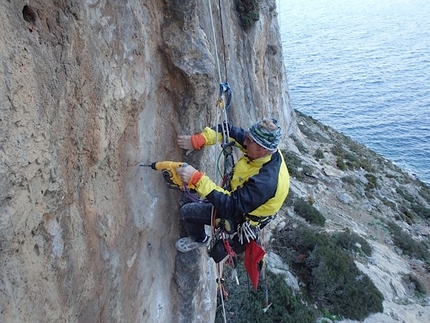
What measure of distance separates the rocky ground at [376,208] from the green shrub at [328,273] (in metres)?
0.46

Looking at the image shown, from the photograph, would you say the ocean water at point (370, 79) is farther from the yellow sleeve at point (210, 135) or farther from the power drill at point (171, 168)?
the power drill at point (171, 168)

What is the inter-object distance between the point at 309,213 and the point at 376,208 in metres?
6.71

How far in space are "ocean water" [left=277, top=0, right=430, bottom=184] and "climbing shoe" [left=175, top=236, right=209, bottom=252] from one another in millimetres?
31271

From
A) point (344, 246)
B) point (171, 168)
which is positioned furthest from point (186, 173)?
point (344, 246)

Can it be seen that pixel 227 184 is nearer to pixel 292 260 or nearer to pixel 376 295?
pixel 292 260

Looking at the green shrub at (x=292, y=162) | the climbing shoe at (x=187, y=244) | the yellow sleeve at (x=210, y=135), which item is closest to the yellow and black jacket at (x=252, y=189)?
the yellow sleeve at (x=210, y=135)

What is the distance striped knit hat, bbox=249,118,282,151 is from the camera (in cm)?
428

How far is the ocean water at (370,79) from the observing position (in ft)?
124

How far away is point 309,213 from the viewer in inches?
541

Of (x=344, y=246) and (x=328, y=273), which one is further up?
(x=328, y=273)

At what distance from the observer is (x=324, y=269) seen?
10406 mm

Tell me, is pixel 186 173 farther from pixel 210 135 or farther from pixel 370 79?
pixel 370 79

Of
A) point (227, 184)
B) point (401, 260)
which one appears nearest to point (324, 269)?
point (401, 260)

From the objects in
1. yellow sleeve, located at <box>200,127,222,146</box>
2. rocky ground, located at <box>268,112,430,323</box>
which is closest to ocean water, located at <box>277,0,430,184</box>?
rocky ground, located at <box>268,112,430,323</box>
